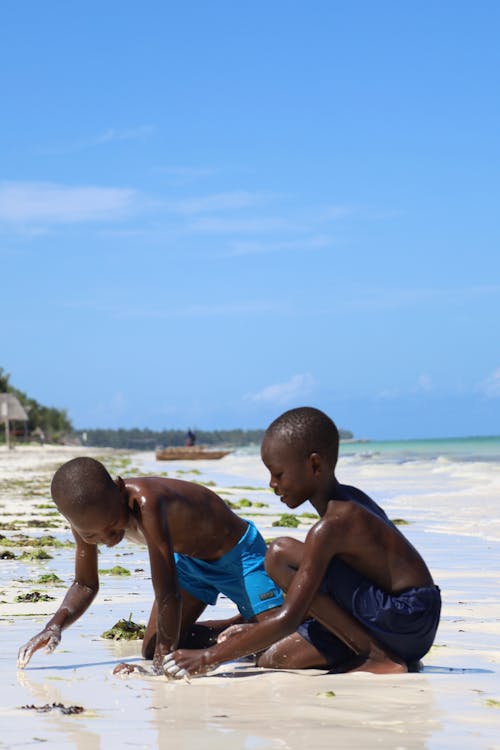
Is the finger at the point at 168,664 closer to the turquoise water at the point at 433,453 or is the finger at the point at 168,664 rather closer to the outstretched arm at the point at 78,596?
the outstretched arm at the point at 78,596

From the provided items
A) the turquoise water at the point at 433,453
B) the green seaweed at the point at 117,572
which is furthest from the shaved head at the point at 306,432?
the turquoise water at the point at 433,453

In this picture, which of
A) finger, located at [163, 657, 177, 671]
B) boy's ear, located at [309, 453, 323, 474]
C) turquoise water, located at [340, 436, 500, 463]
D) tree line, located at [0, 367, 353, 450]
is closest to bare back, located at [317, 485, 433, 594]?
boy's ear, located at [309, 453, 323, 474]

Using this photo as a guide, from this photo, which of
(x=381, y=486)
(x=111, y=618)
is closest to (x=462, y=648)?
(x=111, y=618)

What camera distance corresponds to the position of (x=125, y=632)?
5.30 meters

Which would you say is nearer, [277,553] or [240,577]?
[277,553]

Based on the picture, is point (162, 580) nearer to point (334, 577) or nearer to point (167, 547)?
point (167, 547)

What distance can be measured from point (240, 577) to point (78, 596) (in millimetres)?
701

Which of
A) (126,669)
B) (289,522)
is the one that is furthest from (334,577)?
(289,522)

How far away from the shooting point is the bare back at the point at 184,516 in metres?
4.49

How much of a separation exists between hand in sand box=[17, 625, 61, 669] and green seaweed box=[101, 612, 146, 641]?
0.63 meters

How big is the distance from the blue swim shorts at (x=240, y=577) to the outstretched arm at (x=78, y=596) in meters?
0.37

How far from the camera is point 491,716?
3693 millimetres

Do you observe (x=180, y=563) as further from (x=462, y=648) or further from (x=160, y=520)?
(x=462, y=648)

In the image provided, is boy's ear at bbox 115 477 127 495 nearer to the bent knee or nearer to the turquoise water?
the bent knee
